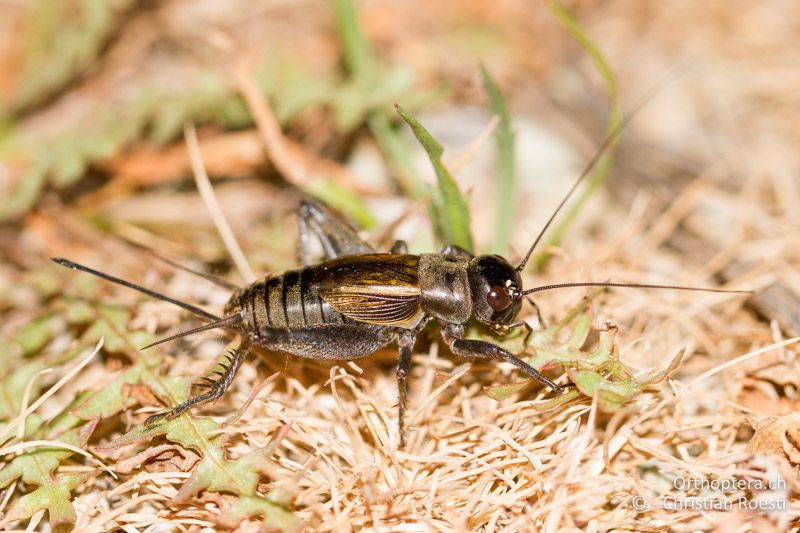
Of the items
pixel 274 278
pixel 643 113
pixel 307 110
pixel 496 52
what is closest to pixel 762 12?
pixel 643 113

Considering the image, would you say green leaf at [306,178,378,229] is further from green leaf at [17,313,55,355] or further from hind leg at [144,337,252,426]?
green leaf at [17,313,55,355]

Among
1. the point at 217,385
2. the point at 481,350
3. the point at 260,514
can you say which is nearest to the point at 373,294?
the point at 481,350

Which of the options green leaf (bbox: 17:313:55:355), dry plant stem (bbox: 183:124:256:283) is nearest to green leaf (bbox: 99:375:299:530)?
green leaf (bbox: 17:313:55:355)

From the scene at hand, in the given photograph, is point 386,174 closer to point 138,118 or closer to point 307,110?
point 307,110

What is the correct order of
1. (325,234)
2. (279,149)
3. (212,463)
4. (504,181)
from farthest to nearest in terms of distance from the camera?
(279,149) → (504,181) → (325,234) → (212,463)

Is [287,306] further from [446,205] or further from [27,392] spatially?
[27,392]
